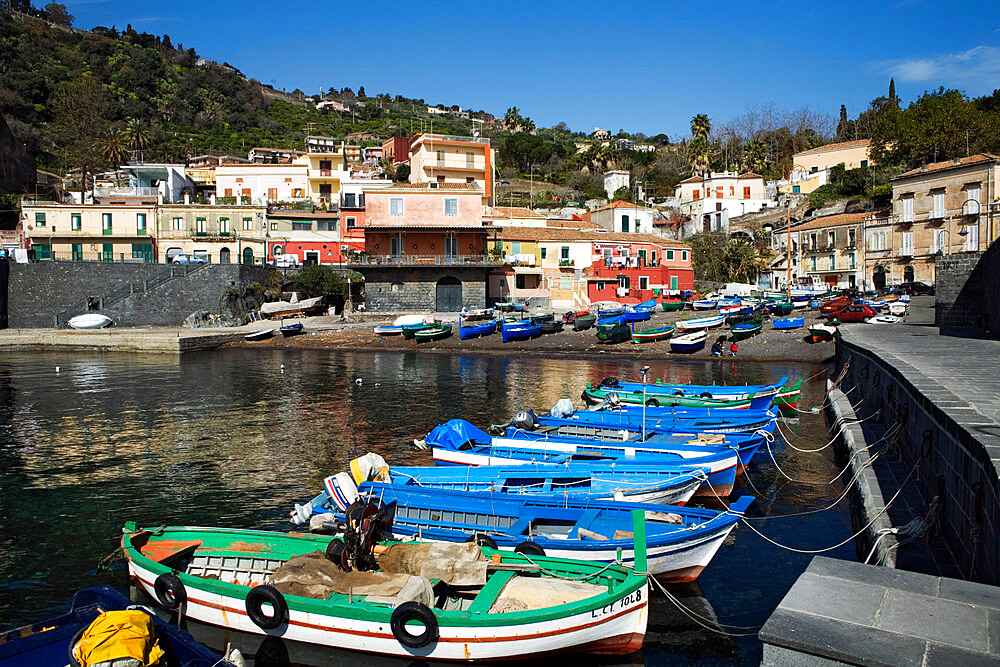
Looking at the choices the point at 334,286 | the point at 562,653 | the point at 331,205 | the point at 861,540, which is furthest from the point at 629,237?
the point at 562,653

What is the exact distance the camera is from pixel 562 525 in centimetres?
1198

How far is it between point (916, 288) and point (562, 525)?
164ft

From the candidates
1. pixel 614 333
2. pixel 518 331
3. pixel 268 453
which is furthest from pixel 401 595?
pixel 518 331

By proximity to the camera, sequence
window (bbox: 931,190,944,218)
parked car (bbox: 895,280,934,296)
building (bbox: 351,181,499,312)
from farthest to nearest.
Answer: building (bbox: 351,181,499,312) < window (bbox: 931,190,944,218) < parked car (bbox: 895,280,934,296)

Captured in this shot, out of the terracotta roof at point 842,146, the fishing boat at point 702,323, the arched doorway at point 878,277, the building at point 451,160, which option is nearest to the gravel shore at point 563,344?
the fishing boat at point 702,323

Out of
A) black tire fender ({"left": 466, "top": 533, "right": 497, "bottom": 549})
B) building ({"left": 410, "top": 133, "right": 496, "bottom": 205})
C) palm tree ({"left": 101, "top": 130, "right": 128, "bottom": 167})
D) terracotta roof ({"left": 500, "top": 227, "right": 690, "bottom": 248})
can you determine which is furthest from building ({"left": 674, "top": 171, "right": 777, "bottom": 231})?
black tire fender ({"left": 466, "top": 533, "right": 497, "bottom": 549})

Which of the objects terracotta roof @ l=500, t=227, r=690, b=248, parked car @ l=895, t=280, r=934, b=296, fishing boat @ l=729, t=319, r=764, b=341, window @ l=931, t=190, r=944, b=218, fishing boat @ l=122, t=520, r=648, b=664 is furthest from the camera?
terracotta roof @ l=500, t=227, r=690, b=248

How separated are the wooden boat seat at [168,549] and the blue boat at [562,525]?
243cm

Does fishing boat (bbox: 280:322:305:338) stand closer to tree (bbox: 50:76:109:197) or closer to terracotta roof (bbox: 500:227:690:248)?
terracotta roof (bbox: 500:227:690:248)

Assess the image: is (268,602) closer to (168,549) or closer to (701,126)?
(168,549)

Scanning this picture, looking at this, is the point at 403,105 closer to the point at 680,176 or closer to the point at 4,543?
the point at 680,176

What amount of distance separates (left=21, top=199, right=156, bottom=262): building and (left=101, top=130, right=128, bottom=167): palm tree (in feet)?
70.5

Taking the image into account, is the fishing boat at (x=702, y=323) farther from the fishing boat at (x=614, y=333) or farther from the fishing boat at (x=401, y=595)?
the fishing boat at (x=401, y=595)

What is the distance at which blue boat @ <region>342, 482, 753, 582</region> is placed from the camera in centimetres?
1077
